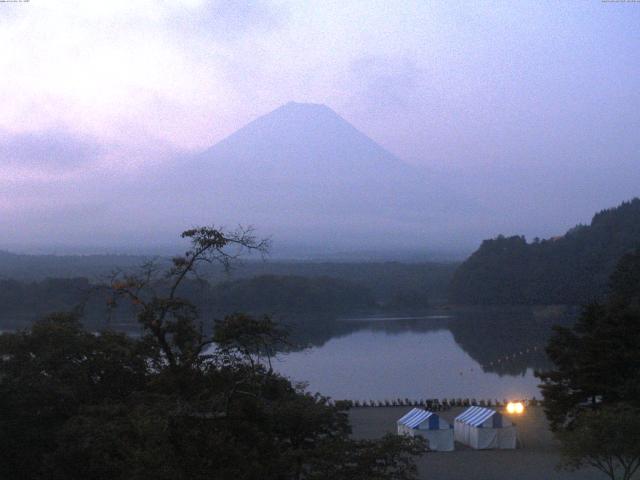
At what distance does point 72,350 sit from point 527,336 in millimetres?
25884

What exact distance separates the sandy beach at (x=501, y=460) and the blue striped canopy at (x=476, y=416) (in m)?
0.37

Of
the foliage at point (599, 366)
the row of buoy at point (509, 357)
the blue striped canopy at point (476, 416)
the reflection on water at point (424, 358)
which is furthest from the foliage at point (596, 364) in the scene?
the row of buoy at point (509, 357)

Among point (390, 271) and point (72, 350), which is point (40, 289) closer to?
point (72, 350)

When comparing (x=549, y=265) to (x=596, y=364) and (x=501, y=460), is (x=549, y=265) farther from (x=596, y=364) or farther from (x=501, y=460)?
(x=501, y=460)

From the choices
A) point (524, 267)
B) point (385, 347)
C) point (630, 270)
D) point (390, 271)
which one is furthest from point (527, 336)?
point (390, 271)

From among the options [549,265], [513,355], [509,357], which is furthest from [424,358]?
[549,265]

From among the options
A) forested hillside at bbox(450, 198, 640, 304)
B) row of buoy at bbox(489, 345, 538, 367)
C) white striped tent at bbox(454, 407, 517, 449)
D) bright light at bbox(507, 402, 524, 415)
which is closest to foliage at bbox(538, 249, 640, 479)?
white striped tent at bbox(454, 407, 517, 449)

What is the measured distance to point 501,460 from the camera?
10.6 metres

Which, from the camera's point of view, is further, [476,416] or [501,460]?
[476,416]

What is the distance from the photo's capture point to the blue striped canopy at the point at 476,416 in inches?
447

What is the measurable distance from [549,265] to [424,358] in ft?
76.9

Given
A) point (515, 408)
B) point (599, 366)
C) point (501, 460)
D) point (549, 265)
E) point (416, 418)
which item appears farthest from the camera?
point (549, 265)

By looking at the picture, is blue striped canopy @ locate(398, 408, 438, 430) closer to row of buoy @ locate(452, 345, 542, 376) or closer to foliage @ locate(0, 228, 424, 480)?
foliage @ locate(0, 228, 424, 480)

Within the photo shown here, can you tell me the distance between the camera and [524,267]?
47594 mm
